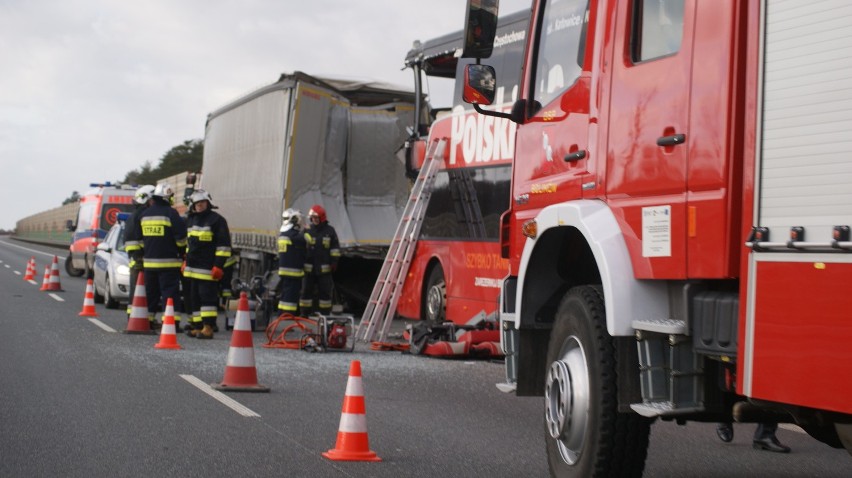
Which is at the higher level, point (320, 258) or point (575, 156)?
point (575, 156)

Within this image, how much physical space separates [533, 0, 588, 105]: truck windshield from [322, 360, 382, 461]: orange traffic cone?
6.29 ft

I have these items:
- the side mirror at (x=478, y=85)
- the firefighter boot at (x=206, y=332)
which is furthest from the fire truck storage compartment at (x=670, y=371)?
the firefighter boot at (x=206, y=332)

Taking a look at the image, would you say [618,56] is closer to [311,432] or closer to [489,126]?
[311,432]

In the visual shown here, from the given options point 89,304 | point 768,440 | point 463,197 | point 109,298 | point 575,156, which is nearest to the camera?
point 575,156

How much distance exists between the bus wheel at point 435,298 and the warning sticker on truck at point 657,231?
10.6 m

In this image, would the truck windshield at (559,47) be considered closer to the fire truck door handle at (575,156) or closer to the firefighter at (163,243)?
the fire truck door handle at (575,156)

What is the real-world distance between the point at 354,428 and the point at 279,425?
141 centimetres

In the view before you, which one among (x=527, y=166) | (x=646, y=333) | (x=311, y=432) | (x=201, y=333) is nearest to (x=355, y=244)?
(x=201, y=333)

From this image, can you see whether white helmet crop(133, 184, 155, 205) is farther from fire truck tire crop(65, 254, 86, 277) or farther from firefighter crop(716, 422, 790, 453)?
fire truck tire crop(65, 254, 86, 277)

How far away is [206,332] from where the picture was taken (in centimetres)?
1586

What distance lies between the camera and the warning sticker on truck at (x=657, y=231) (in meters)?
5.20

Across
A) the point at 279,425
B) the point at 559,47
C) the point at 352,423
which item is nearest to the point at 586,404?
the point at 352,423

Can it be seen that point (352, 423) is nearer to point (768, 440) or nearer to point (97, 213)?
point (768, 440)

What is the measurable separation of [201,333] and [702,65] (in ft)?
38.5
